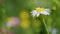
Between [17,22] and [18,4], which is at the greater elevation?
[18,4]

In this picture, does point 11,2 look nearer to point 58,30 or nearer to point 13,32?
point 13,32

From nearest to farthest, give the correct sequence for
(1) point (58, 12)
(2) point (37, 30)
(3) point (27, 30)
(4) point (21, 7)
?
(2) point (37, 30)
(1) point (58, 12)
(3) point (27, 30)
(4) point (21, 7)

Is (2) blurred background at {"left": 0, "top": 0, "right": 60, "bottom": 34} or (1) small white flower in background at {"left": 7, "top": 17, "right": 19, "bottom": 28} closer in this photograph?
(2) blurred background at {"left": 0, "top": 0, "right": 60, "bottom": 34}

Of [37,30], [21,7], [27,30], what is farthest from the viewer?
[21,7]

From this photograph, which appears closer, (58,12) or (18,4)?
(58,12)

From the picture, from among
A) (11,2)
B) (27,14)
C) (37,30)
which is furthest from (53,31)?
(11,2)

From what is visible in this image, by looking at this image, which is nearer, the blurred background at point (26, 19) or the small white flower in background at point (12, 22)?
the blurred background at point (26, 19)

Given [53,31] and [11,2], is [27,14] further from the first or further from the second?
[11,2]

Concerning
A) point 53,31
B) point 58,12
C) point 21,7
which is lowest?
point 53,31
